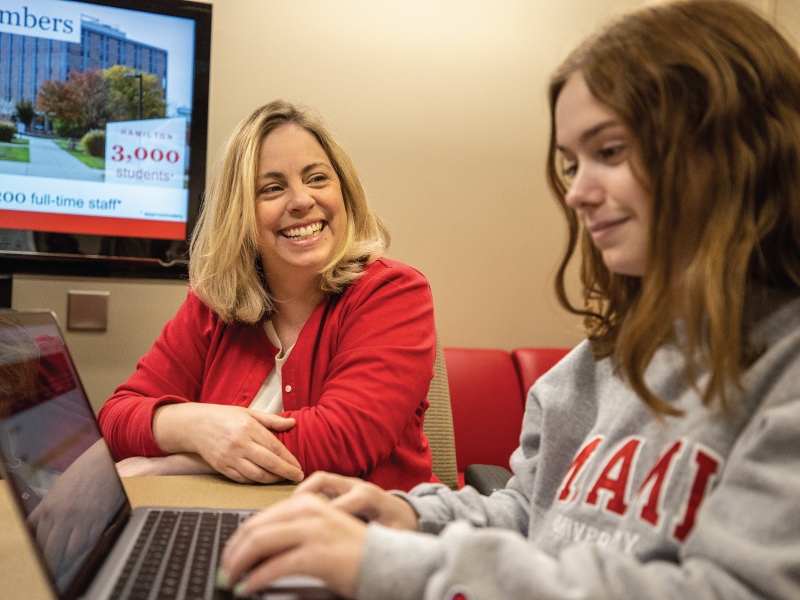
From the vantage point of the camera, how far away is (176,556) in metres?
0.66

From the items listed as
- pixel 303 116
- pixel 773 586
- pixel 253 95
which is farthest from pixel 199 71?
pixel 773 586

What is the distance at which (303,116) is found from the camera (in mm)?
A: 1502

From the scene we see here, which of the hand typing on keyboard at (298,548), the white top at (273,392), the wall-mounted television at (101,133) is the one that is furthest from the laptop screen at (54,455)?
the wall-mounted television at (101,133)

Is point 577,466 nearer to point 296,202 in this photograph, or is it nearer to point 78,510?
point 78,510

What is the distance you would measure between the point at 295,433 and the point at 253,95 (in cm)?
147

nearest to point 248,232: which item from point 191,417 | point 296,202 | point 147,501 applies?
point 296,202

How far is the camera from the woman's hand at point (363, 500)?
66cm

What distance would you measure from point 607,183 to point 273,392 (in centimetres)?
89

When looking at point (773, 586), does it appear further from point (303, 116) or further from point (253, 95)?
point (253, 95)

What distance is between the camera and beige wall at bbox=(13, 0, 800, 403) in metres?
2.15

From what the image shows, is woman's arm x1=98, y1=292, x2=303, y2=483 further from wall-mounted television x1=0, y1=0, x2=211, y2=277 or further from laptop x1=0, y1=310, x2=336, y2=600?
wall-mounted television x1=0, y1=0, x2=211, y2=277

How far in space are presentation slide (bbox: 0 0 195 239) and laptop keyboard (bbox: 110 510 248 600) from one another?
1.40 metres

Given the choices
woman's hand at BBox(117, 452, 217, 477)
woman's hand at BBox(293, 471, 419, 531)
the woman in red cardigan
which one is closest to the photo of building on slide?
the woman in red cardigan

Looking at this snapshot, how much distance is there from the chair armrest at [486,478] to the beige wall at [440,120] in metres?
0.90
